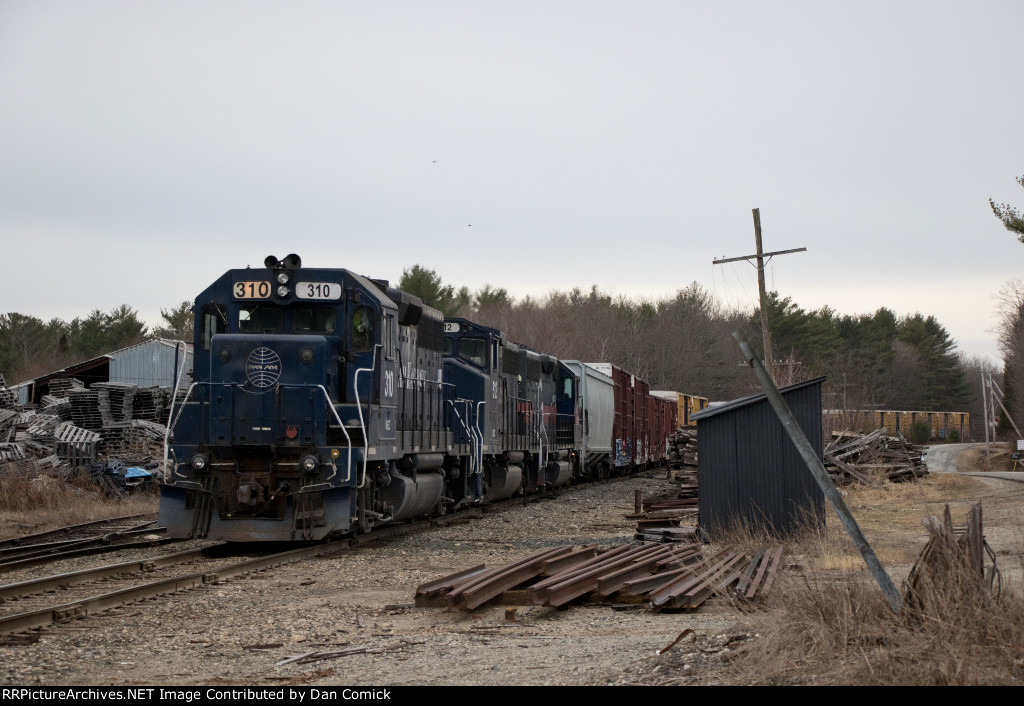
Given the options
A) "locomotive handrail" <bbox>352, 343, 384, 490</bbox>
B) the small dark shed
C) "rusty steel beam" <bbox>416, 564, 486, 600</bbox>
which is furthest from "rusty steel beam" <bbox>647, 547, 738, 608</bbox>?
"locomotive handrail" <bbox>352, 343, 384, 490</bbox>

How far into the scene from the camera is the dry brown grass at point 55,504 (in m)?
19.5

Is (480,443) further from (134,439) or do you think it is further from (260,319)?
(134,439)

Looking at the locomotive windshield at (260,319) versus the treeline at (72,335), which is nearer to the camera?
the locomotive windshield at (260,319)

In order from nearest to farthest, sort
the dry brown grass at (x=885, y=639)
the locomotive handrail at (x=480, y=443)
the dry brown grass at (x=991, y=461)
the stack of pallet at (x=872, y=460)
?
the dry brown grass at (x=885, y=639) < the locomotive handrail at (x=480, y=443) < the stack of pallet at (x=872, y=460) < the dry brown grass at (x=991, y=461)

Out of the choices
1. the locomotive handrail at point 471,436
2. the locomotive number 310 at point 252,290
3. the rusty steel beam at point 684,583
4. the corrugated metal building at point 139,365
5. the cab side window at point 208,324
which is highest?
the corrugated metal building at point 139,365

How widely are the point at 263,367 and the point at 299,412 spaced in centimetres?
82

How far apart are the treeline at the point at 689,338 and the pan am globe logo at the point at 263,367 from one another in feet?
178

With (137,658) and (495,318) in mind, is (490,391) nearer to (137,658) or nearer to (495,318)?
(137,658)

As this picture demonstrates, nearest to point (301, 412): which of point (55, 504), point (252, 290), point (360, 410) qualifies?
point (360, 410)

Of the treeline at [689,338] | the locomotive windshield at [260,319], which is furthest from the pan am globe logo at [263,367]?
the treeline at [689,338]

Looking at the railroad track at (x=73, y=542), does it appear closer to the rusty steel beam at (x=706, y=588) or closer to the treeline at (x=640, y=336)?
the rusty steel beam at (x=706, y=588)

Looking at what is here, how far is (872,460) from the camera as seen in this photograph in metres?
27.1

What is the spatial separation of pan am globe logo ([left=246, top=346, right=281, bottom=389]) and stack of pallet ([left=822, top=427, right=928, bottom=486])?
56.0 feet

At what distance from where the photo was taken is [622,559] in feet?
36.8
